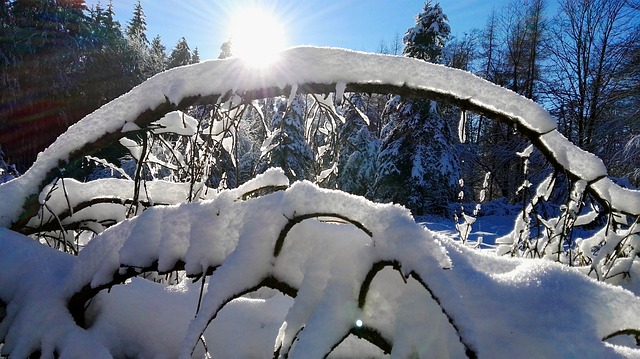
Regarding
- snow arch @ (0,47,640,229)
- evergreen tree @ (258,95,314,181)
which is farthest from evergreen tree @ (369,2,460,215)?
snow arch @ (0,47,640,229)

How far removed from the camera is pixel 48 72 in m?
17.5

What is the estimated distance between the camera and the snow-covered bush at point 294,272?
0.72 m

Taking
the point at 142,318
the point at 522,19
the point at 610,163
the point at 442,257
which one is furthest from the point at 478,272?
the point at 522,19

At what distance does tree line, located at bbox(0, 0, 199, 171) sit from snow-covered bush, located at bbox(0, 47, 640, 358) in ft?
52.9

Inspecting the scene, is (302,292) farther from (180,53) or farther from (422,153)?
(180,53)

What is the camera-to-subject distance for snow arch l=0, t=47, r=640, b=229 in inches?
54.6

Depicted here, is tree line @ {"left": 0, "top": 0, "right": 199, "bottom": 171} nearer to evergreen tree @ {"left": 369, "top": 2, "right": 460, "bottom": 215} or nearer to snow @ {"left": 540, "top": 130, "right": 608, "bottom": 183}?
evergreen tree @ {"left": 369, "top": 2, "right": 460, "bottom": 215}

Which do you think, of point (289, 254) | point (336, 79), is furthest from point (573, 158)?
point (289, 254)

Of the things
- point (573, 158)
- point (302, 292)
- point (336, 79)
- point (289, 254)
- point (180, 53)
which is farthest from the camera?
point (180, 53)

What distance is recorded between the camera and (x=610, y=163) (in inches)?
401

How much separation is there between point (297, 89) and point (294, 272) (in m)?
0.72

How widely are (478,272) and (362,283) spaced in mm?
222

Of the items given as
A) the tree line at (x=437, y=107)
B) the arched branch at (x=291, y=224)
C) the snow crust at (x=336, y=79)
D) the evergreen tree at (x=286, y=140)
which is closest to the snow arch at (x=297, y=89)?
the snow crust at (x=336, y=79)

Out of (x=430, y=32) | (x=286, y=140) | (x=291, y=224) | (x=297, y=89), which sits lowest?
(x=291, y=224)
